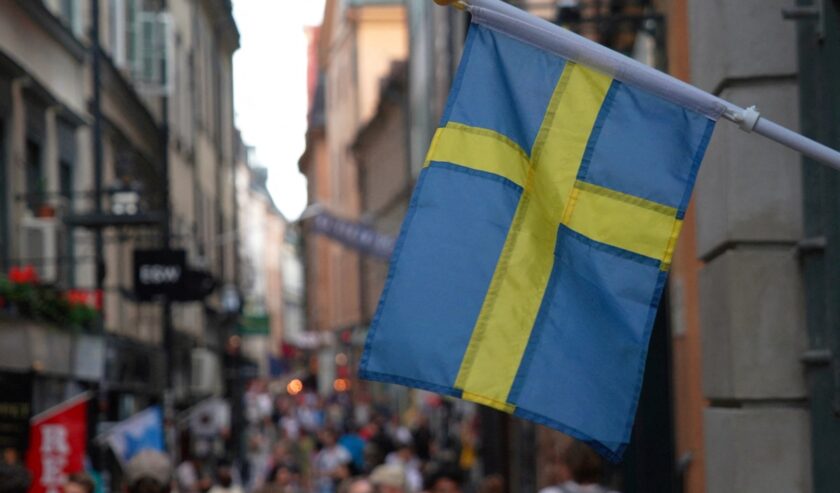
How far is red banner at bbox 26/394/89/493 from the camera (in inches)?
474

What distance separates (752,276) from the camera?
717 centimetres

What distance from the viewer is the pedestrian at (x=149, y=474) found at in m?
9.37

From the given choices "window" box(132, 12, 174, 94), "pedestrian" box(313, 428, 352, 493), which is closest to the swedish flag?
"pedestrian" box(313, 428, 352, 493)

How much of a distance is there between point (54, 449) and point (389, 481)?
2.56 meters

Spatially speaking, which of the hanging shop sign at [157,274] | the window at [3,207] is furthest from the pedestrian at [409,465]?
the window at [3,207]

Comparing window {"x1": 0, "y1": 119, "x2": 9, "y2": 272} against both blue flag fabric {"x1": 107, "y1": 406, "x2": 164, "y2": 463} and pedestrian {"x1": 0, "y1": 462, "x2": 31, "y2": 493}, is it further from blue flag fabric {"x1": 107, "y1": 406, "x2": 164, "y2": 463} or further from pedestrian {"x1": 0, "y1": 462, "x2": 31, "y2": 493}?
pedestrian {"x1": 0, "y1": 462, "x2": 31, "y2": 493}

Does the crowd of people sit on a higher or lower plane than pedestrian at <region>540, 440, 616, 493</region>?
lower

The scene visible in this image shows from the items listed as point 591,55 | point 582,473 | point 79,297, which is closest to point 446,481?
point 582,473

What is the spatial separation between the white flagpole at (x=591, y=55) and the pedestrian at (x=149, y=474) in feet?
15.5

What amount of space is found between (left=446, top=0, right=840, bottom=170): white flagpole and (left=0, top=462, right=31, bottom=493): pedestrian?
2.40m

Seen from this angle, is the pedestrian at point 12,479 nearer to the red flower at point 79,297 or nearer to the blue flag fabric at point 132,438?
the blue flag fabric at point 132,438

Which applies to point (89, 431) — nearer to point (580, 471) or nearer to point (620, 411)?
point (580, 471)

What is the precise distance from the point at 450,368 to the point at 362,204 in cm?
6741

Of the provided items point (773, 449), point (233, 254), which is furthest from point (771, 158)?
point (233, 254)
